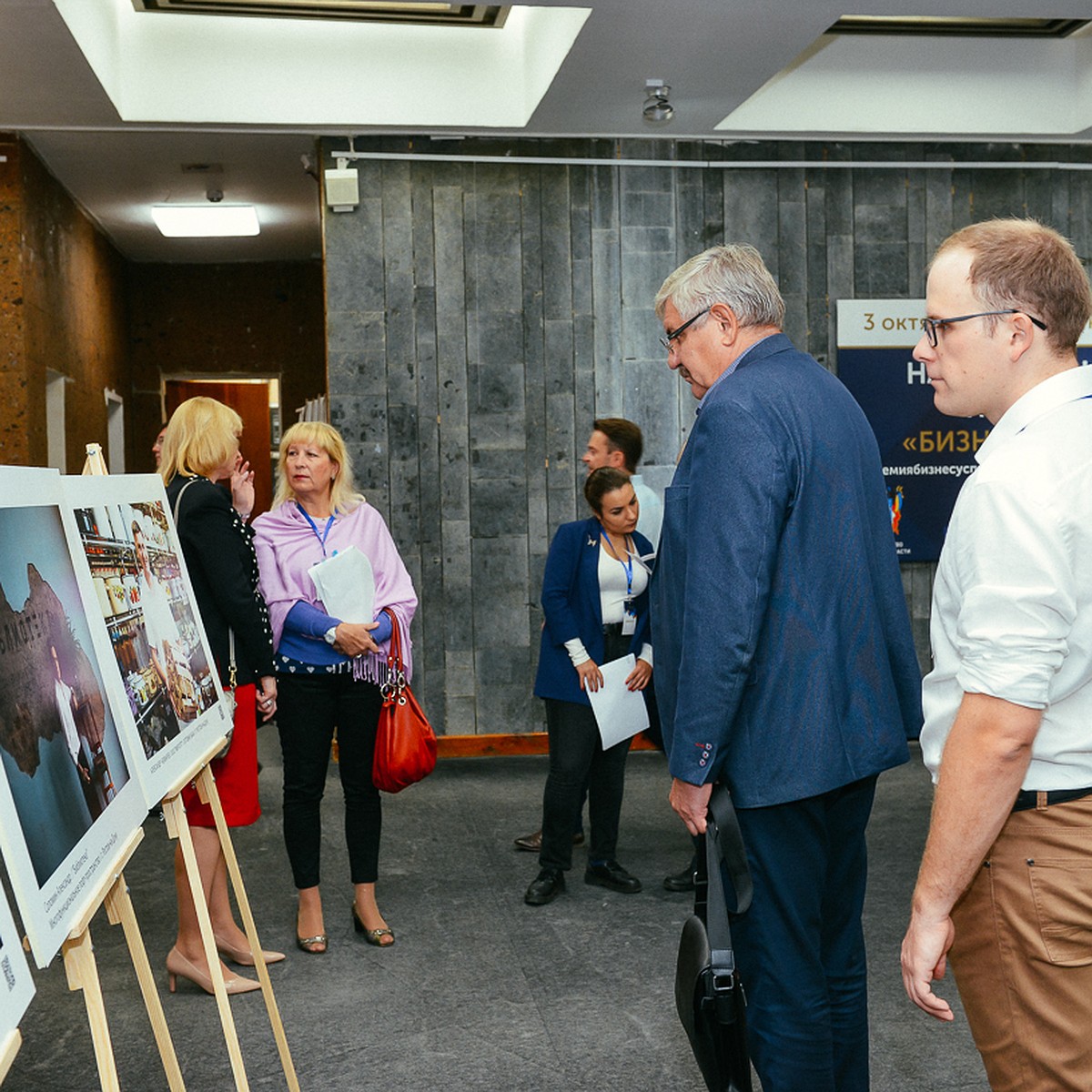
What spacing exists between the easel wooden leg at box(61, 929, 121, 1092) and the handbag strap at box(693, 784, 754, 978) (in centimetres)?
89

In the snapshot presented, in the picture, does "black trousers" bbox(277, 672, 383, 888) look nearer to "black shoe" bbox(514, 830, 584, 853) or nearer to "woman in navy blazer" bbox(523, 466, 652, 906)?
"woman in navy blazer" bbox(523, 466, 652, 906)

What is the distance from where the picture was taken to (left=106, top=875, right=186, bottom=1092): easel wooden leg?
1788 millimetres

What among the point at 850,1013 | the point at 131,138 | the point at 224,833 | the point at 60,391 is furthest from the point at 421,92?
the point at 850,1013

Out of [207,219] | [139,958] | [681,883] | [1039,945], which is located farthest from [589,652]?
[207,219]

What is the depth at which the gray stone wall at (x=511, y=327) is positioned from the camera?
19.4 ft

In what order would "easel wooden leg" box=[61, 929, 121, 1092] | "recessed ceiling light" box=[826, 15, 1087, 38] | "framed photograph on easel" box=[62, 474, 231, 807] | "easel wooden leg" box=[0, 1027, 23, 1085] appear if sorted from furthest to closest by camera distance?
"recessed ceiling light" box=[826, 15, 1087, 38] < "framed photograph on easel" box=[62, 474, 231, 807] < "easel wooden leg" box=[61, 929, 121, 1092] < "easel wooden leg" box=[0, 1027, 23, 1085]

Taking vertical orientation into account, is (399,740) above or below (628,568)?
below

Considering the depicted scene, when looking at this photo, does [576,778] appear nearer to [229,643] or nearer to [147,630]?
[229,643]

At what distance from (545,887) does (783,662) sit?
6.87 feet

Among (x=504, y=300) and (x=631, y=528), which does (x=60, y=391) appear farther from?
(x=631, y=528)

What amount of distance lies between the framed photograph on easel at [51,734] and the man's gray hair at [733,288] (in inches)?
44.8

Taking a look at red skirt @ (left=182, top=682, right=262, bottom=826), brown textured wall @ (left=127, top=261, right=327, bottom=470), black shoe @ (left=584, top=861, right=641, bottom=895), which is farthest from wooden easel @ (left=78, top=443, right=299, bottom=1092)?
brown textured wall @ (left=127, top=261, right=327, bottom=470)

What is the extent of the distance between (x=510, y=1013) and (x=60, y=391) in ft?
16.8

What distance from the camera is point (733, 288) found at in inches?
84.0
